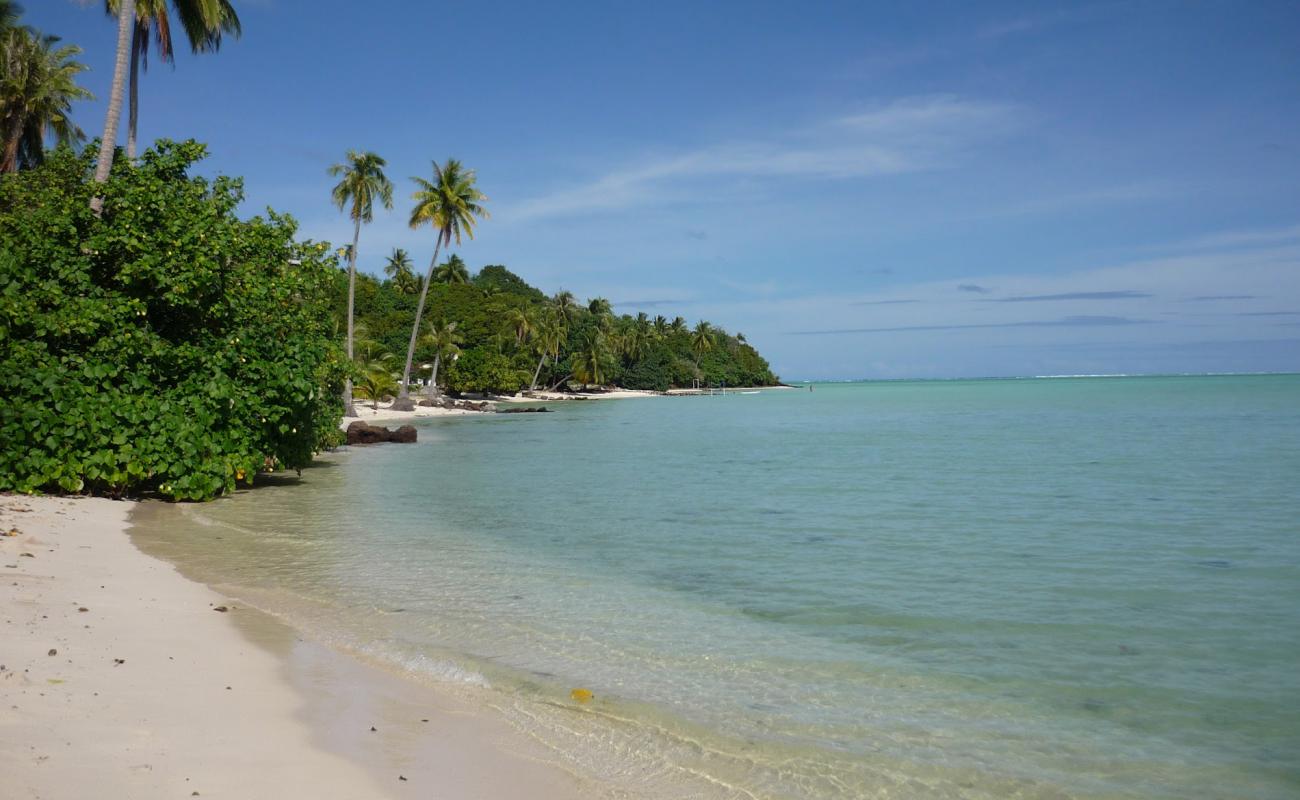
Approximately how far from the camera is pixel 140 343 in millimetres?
13570

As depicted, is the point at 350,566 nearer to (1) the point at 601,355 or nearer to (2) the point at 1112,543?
(2) the point at 1112,543

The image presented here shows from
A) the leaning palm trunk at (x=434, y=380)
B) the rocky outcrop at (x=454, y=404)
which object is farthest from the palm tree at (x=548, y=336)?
the rocky outcrop at (x=454, y=404)

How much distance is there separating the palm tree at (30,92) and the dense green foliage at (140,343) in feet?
48.0

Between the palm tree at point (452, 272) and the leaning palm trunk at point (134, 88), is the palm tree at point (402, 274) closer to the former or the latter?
the palm tree at point (452, 272)

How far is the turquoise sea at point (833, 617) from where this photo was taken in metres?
4.91

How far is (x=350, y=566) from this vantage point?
10008mm

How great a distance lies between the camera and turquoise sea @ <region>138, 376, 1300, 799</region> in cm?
491

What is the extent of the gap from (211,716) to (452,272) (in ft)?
323

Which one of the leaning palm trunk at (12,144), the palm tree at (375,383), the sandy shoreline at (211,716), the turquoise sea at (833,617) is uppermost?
the leaning palm trunk at (12,144)

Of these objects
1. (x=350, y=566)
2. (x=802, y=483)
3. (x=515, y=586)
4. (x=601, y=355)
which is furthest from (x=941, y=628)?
(x=601, y=355)

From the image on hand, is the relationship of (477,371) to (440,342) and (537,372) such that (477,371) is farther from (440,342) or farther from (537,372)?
(537,372)

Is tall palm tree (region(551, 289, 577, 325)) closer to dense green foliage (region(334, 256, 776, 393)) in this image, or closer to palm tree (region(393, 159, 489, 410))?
dense green foliage (region(334, 256, 776, 393))

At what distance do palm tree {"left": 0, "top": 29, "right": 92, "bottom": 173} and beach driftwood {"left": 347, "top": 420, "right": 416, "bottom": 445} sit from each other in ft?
44.2

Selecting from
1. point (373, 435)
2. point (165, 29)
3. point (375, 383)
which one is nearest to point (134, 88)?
point (165, 29)
